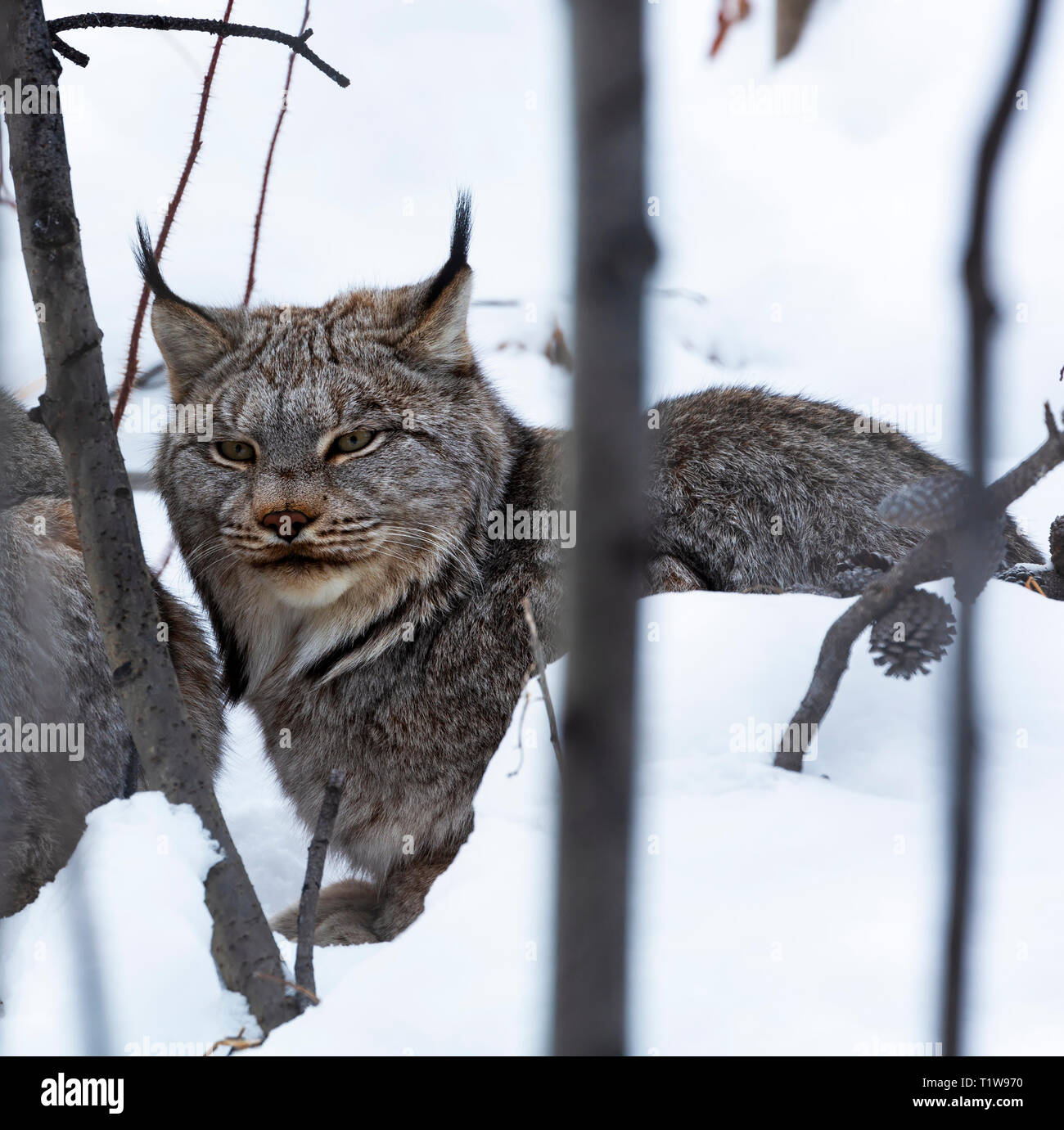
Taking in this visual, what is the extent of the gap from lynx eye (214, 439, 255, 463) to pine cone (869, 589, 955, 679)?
1.63 metres

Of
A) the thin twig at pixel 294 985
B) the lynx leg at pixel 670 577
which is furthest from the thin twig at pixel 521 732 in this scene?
the lynx leg at pixel 670 577

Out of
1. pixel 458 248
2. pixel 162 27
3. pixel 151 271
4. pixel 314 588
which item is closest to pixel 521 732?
pixel 314 588

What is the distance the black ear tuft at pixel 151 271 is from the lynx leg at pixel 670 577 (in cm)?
132

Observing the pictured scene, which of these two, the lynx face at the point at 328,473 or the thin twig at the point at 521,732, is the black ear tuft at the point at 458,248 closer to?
the lynx face at the point at 328,473

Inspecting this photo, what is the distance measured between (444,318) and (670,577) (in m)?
0.90

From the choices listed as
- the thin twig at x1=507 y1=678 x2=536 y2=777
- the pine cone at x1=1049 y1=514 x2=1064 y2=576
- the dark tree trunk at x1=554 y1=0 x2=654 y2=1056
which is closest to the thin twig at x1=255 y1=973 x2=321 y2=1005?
the thin twig at x1=507 y1=678 x2=536 y2=777

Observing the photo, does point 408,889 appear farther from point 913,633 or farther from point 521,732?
point 913,633

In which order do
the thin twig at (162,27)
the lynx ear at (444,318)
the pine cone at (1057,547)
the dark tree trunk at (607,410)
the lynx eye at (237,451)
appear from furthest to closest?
the lynx ear at (444,318)
the lynx eye at (237,451)
the pine cone at (1057,547)
the thin twig at (162,27)
the dark tree trunk at (607,410)

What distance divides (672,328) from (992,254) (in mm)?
6227

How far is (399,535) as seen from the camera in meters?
2.83

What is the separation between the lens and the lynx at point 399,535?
2.80 m

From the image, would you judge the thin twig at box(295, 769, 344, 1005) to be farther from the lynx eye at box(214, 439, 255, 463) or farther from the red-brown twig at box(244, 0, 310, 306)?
the red-brown twig at box(244, 0, 310, 306)

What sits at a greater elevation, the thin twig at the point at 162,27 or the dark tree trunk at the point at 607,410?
the thin twig at the point at 162,27

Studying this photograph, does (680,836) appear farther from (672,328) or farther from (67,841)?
(672,328)
